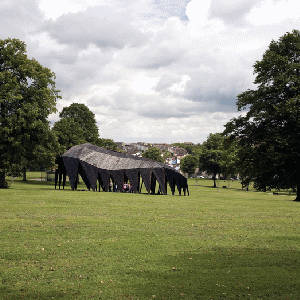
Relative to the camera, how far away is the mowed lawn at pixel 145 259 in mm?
6820

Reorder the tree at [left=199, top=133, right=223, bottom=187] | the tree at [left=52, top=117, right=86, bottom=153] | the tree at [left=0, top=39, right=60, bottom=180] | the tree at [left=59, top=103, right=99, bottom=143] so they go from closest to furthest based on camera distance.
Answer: the tree at [left=0, top=39, right=60, bottom=180]
the tree at [left=52, top=117, right=86, bottom=153]
the tree at [left=59, top=103, right=99, bottom=143]
the tree at [left=199, top=133, right=223, bottom=187]

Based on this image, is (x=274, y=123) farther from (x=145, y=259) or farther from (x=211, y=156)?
(x=211, y=156)

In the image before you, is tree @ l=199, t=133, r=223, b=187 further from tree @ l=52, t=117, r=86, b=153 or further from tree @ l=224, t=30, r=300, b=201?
tree @ l=224, t=30, r=300, b=201

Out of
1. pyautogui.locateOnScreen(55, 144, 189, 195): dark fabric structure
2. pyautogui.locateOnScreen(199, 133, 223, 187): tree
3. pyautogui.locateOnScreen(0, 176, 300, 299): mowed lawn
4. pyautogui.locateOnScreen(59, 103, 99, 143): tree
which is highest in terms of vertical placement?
pyautogui.locateOnScreen(59, 103, 99, 143): tree

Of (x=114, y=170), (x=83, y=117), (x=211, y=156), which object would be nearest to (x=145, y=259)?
(x=114, y=170)

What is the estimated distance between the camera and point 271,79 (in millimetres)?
32812

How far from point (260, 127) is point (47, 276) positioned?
28499mm

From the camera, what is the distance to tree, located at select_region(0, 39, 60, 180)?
Answer: 31859 millimetres

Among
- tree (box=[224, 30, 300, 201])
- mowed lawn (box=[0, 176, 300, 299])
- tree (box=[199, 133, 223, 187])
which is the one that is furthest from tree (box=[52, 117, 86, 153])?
mowed lawn (box=[0, 176, 300, 299])

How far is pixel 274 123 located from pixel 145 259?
26161 millimetres

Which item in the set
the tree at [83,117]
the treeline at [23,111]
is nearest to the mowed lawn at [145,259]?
the treeline at [23,111]

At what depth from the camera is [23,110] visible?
32.7 m

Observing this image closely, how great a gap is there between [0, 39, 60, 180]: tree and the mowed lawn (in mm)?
18814

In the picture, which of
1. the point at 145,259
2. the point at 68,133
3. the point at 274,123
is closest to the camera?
the point at 145,259
